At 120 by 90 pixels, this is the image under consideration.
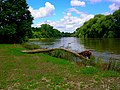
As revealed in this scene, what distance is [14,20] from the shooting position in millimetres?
35125

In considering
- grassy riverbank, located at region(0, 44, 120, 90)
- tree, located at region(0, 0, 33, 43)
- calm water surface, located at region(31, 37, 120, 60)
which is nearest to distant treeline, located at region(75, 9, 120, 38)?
calm water surface, located at region(31, 37, 120, 60)

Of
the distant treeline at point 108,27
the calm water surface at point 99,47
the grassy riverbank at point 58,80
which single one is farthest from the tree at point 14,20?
the distant treeline at point 108,27

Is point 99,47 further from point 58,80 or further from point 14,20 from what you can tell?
point 58,80

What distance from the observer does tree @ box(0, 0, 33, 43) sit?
33438 millimetres

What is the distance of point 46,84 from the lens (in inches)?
353

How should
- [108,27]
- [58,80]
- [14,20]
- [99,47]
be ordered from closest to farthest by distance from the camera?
[58,80]
[14,20]
[99,47]
[108,27]

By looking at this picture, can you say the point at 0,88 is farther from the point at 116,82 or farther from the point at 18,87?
the point at 116,82

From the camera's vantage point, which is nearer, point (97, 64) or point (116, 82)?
point (116, 82)

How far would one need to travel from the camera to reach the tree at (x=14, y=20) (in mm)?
33438

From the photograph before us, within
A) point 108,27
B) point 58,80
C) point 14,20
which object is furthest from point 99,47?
point 108,27

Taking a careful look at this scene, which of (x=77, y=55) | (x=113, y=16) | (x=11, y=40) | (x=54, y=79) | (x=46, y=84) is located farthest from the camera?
(x=113, y=16)

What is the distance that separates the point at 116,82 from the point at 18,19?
27812 millimetres

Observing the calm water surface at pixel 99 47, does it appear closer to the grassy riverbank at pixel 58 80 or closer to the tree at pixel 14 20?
the tree at pixel 14 20

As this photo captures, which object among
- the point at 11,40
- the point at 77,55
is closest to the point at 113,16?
the point at 11,40
